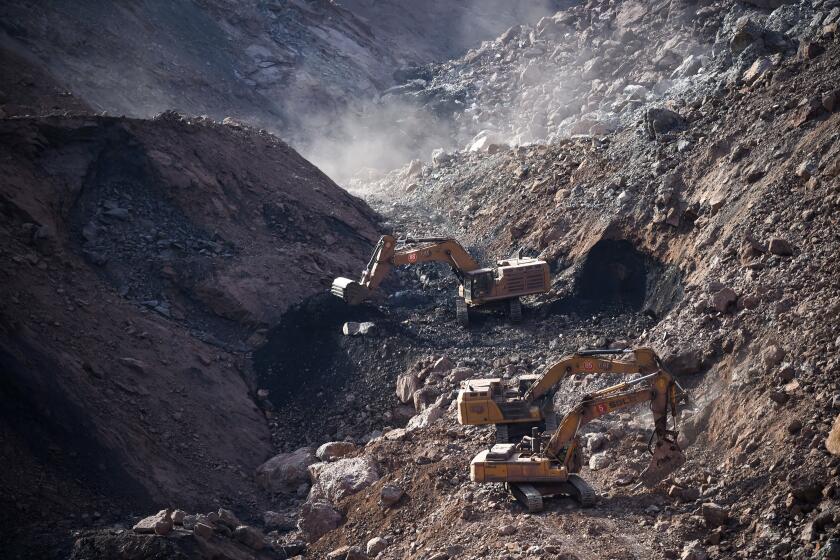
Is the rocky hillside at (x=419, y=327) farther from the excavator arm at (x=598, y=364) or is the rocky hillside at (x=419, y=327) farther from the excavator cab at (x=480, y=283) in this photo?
the excavator arm at (x=598, y=364)

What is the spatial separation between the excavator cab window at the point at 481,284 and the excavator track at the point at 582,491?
7.02 m

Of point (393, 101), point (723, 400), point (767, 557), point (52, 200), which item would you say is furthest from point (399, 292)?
point (393, 101)

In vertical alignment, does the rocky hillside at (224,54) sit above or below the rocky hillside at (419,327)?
above

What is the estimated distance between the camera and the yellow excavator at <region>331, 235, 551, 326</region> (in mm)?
18078

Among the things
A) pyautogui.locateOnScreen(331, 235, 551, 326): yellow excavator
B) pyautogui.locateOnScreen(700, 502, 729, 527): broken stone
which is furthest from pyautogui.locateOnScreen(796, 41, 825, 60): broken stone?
pyautogui.locateOnScreen(700, 502, 729, 527): broken stone

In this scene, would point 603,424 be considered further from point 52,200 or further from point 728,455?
point 52,200

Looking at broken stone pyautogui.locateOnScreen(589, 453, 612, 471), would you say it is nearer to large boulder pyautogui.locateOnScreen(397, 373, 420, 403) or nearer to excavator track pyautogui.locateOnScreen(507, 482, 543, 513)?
excavator track pyautogui.locateOnScreen(507, 482, 543, 513)

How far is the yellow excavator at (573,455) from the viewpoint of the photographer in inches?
445

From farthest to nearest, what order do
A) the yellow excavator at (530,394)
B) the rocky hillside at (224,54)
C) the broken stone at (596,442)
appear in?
the rocky hillside at (224,54) → the broken stone at (596,442) → the yellow excavator at (530,394)

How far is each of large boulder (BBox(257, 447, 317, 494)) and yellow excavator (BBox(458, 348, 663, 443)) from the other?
324 centimetres

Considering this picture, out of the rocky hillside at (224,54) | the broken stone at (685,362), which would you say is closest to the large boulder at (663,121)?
the broken stone at (685,362)

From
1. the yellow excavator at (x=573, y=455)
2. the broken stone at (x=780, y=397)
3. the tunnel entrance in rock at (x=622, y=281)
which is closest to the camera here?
the broken stone at (x=780, y=397)

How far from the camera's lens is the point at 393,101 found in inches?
1500

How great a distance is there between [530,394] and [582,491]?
1727 millimetres
